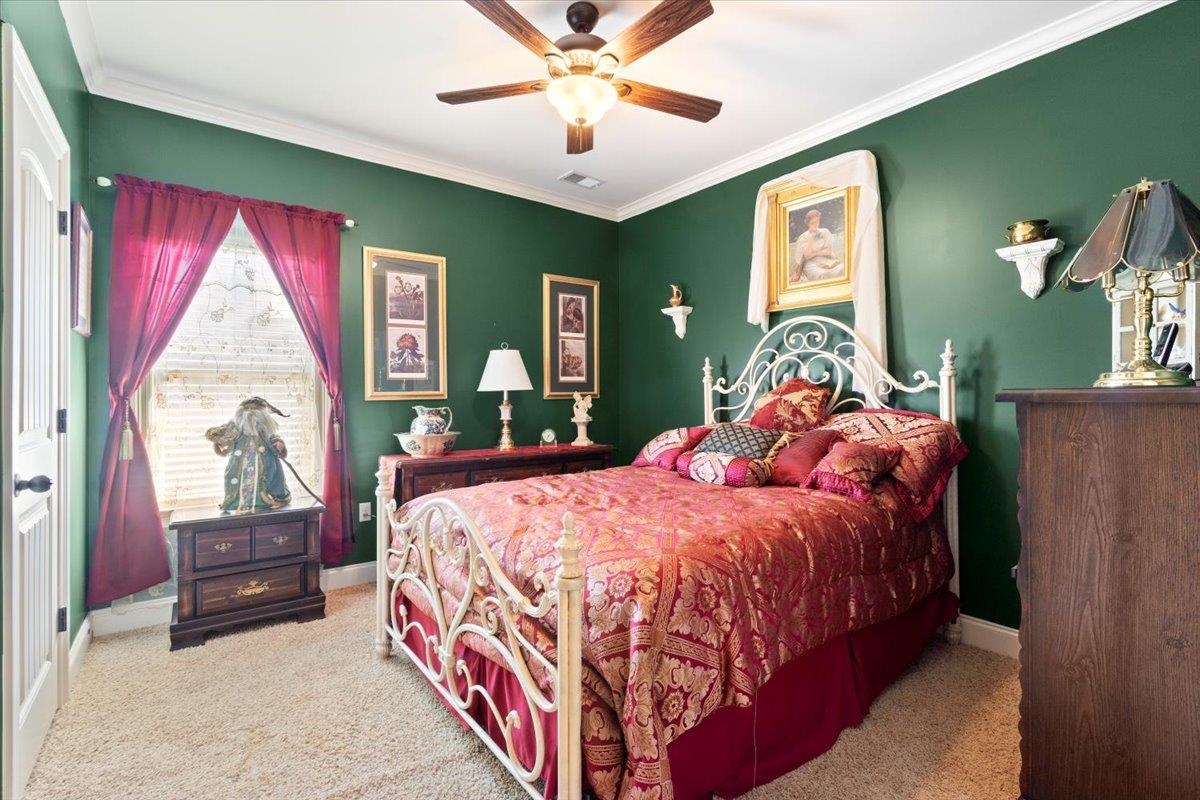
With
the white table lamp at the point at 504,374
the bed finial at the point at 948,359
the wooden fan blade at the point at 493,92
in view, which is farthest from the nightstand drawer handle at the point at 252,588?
the bed finial at the point at 948,359

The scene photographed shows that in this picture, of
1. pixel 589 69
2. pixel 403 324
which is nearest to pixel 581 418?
pixel 403 324

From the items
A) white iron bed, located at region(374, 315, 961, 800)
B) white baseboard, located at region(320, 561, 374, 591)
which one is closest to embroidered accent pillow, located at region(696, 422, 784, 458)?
white iron bed, located at region(374, 315, 961, 800)

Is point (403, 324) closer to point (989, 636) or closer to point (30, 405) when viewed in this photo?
point (30, 405)

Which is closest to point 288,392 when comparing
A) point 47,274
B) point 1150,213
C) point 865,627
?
point 47,274

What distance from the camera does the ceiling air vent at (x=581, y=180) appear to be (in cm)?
420

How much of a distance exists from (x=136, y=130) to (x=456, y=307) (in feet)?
6.54

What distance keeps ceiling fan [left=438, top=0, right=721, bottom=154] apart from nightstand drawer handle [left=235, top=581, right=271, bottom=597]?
2.65 metres

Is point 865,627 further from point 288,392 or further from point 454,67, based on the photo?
point 288,392

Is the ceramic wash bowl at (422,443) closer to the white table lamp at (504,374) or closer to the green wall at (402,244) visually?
the green wall at (402,244)

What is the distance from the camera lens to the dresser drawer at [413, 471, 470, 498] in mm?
3443

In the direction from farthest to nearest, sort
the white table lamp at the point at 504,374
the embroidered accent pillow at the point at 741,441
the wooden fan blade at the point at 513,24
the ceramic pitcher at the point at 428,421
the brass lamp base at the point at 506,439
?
the brass lamp base at the point at 506,439 < the white table lamp at the point at 504,374 < the ceramic pitcher at the point at 428,421 < the embroidered accent pillow at the point at 741,441 < the wooden fan blade at the point at 513,24

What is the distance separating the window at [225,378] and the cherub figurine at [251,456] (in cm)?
24

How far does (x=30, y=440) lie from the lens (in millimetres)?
1812

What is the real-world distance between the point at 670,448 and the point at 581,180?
7.53 feet
